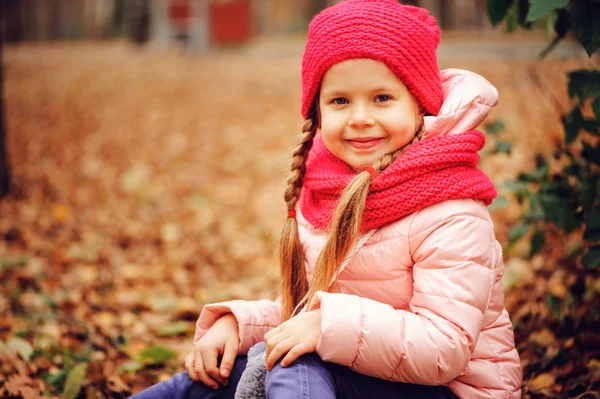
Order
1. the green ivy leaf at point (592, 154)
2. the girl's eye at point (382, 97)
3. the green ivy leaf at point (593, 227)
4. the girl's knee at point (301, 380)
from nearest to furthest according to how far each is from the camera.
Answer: the girl's knee at point (301, 380)
the girl's eye at point (382, 97)
the green ivy leaf at point (593, 227)
the green ivy leaf at point (592, 154)

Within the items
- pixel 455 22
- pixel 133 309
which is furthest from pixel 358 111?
pixel 455 22

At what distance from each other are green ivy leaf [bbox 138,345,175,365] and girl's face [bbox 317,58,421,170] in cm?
146

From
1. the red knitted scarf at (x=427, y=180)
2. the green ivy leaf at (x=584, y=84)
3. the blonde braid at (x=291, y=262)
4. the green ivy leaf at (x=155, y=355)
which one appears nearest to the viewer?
the red knitted scarf at (x=427, y=180)

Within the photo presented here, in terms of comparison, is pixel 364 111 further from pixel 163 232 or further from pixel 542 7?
pixel 163 232

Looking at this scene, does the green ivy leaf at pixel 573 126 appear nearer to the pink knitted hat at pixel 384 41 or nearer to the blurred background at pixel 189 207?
the blurred background at pixel 189 207

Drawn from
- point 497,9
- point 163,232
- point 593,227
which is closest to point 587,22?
point 497,9

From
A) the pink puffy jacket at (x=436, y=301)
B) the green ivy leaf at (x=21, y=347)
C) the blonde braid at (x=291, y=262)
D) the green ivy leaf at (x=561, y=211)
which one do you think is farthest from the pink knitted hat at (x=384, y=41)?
the green ivy leaf at (x=21, y=347)

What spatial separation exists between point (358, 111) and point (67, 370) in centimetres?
171

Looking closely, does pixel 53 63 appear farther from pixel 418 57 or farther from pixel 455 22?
pixel 418 57

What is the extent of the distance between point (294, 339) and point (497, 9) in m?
1.43

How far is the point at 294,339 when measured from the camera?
5.15 feet

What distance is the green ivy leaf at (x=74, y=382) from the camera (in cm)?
230

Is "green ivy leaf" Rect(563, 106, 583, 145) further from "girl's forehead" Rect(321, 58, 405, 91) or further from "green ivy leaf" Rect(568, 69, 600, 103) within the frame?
"girl's forehead" Rect(321, 58, 405, 91)

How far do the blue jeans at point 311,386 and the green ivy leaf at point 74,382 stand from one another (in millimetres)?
665
